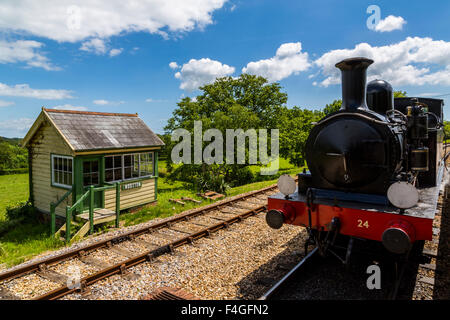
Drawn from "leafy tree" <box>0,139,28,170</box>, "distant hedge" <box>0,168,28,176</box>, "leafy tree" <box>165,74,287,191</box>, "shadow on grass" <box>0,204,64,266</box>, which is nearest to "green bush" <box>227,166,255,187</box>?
"leafy tree" <box>165,74,287,191</box>

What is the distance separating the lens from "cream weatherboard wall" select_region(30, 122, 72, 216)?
10.3 metres

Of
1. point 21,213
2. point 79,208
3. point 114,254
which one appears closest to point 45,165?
point 21,213

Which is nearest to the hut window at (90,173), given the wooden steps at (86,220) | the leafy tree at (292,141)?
the wooden steps at (86,220)

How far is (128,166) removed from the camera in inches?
451

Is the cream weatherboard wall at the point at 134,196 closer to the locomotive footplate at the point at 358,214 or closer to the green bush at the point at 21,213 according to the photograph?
the green bush at the point at 21,213

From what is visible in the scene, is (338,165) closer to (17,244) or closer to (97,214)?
(97,214)

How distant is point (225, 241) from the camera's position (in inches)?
281

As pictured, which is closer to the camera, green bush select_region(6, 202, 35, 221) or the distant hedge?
green bush select_region(6, 202, 35, 221)

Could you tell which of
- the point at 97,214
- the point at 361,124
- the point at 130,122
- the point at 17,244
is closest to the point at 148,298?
the point at 361,124

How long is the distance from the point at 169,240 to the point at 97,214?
341 cm

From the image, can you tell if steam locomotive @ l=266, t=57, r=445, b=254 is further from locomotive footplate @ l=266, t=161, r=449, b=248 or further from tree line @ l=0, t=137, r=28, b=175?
tree line @ l=0, t=137, r=28, b=175

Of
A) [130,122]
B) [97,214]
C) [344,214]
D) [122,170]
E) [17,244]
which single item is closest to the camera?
[344,214]

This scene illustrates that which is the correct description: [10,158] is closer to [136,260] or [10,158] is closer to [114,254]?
[114,254]
